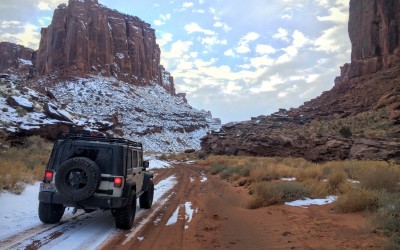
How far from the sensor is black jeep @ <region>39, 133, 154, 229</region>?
24.1ft

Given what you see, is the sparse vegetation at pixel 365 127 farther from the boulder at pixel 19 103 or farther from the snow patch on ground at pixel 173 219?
the boulder at pixel 19 103

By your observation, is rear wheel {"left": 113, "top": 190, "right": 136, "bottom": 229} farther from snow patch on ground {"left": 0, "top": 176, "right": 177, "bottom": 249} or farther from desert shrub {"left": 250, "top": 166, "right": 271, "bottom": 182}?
desert shrub {"left": 250, "top": 166, "right": 271, "bottom": 182}

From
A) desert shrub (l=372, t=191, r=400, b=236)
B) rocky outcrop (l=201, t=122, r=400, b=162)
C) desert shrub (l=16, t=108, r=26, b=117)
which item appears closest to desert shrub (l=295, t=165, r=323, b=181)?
rocky outcrop (l=201, t=122, r=400, b=162)

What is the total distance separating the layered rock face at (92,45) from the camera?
11438cm

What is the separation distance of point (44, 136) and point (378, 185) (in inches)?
864

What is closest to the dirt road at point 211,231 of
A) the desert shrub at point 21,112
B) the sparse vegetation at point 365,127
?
the desert shrub at point 21,112

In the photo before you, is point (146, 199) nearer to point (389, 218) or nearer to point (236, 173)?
point (389, 218)

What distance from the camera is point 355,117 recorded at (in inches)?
1834

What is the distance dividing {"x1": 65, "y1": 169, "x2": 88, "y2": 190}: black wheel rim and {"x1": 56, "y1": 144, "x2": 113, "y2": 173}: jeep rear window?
16.2 inches

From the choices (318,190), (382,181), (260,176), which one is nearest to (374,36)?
(260,176)

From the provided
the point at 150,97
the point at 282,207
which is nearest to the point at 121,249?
the point at 282,207

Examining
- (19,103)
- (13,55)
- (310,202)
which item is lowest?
(310,202)

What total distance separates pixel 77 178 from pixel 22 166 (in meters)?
7.79

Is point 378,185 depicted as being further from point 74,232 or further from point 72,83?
point 72,83
